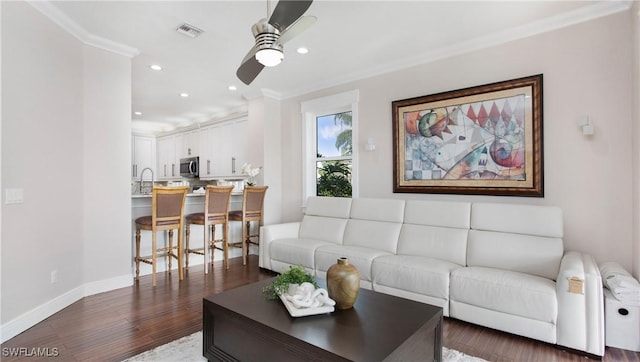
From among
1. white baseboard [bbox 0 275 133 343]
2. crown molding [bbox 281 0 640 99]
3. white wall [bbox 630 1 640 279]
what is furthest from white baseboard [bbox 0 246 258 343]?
white wall [bbox 630 1 640 279]

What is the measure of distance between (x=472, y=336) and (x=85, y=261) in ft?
12.3

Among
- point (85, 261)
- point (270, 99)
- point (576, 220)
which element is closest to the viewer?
point (576, 220)

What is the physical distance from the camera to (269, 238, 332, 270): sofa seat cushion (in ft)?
12.4

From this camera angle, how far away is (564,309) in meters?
2.25

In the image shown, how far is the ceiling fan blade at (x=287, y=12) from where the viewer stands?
73.9 inches

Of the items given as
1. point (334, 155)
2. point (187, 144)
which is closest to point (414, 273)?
point (334, 155)

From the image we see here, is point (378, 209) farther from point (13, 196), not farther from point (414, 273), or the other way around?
point (13, 196)

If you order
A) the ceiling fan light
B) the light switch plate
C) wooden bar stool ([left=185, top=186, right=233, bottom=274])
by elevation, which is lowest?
wooden bar stool ([left=185, top=186, right=233, bottom=274])

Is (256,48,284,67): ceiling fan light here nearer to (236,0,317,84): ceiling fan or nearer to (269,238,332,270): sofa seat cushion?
(236,0,317,84): ceiling fan

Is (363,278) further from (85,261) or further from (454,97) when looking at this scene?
(85,261)

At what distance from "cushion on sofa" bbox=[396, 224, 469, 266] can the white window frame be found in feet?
4.10

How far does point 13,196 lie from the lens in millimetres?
2516

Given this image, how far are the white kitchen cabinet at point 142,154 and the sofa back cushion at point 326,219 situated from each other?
18.8 feet

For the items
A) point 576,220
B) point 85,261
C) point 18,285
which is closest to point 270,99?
point 85,261
